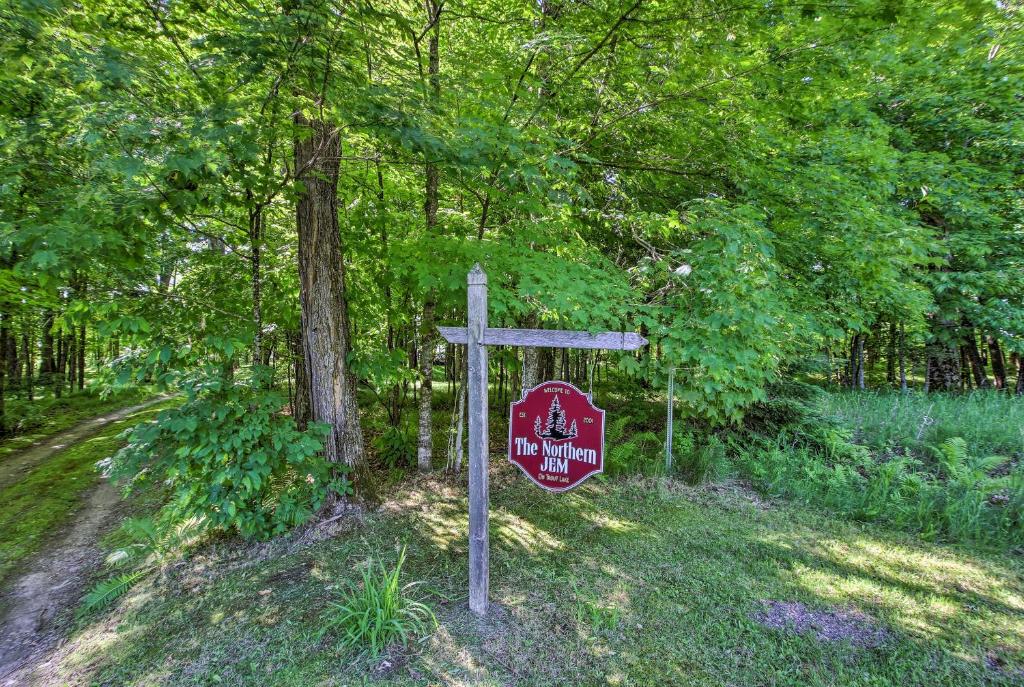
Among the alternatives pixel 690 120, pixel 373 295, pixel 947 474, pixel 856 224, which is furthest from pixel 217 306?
pixel 947 474

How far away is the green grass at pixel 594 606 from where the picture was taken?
102 inches

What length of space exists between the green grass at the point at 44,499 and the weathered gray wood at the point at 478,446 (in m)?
4.36

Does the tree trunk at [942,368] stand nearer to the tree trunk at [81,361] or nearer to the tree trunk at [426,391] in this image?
the tree trunk at [426,391]

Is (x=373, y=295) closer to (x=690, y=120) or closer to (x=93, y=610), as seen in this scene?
(x=93, y=610)

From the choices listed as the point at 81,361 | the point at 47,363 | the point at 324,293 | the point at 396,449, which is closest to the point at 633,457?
the point at 396,449

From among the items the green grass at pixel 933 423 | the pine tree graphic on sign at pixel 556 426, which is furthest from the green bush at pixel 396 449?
the green grass at pixel 933 423

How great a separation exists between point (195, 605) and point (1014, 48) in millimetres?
12113

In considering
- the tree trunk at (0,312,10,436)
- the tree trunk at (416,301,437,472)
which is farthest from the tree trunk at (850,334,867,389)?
the tree trunk at (0,312,10,436)

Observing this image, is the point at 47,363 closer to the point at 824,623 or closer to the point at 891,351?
the point at 824,623

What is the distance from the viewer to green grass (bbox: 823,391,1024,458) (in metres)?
5.54

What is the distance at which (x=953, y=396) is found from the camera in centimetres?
864

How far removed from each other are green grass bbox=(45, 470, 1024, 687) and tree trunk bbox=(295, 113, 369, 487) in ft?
3.79

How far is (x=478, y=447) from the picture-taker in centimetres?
304

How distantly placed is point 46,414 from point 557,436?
525 inches
